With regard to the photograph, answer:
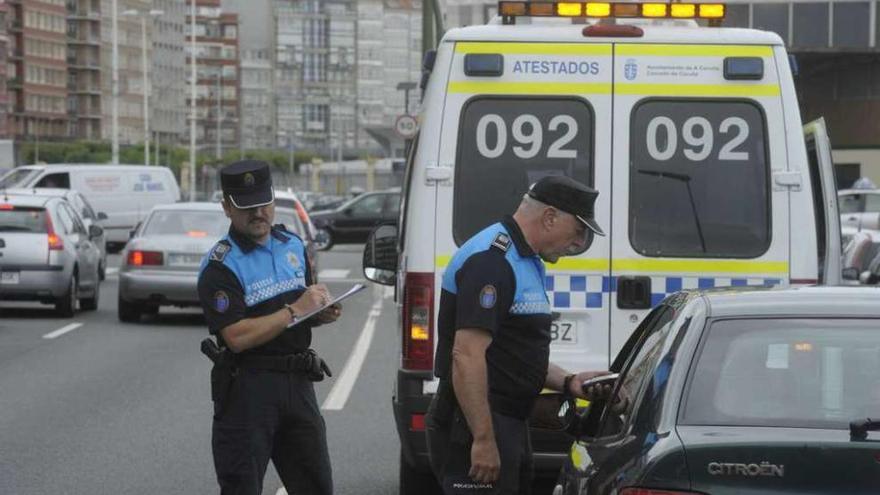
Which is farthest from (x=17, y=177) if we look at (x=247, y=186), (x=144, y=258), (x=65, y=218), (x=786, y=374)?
(x=786, y=374)

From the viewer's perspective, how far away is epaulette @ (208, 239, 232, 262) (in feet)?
21.5

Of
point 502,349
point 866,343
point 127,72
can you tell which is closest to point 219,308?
point 502,349

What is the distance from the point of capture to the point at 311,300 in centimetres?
645

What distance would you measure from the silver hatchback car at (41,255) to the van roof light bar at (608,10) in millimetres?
15358

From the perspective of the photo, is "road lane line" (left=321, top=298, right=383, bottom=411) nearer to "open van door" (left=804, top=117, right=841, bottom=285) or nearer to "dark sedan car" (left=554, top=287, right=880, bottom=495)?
"open van door" (left=804, top=117, right=841, bottom=285)

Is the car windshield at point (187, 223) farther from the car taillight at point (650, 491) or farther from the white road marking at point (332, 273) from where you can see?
the car taillight at point (650, 491)

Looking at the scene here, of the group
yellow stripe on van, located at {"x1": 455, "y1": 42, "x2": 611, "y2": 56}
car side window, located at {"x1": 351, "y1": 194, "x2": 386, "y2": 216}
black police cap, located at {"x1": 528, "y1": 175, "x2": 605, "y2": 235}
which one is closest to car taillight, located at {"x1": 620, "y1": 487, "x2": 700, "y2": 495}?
black police cap, located at {"x1": 528, "y1": 175, "x2": 605, "y2": 235}

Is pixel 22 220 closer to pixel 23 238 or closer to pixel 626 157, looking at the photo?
pixel 23 238

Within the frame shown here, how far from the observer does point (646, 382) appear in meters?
5.34

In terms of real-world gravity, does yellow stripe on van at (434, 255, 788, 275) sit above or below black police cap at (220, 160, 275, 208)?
below

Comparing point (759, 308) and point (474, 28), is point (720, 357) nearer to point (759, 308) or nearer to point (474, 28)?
point (759, 308)

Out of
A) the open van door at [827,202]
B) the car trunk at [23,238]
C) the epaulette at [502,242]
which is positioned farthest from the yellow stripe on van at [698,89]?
the car trunk at [23,238]

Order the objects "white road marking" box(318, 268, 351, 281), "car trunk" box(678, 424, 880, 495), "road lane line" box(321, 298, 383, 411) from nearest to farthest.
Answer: "car trunk" box(678, 424, 880, 495) < "road lane line" box(321, 298, 383, 411) < "white road marking" box(318, 268, 351, 281)

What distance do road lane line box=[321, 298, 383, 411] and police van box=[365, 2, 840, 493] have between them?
6.05 meters
